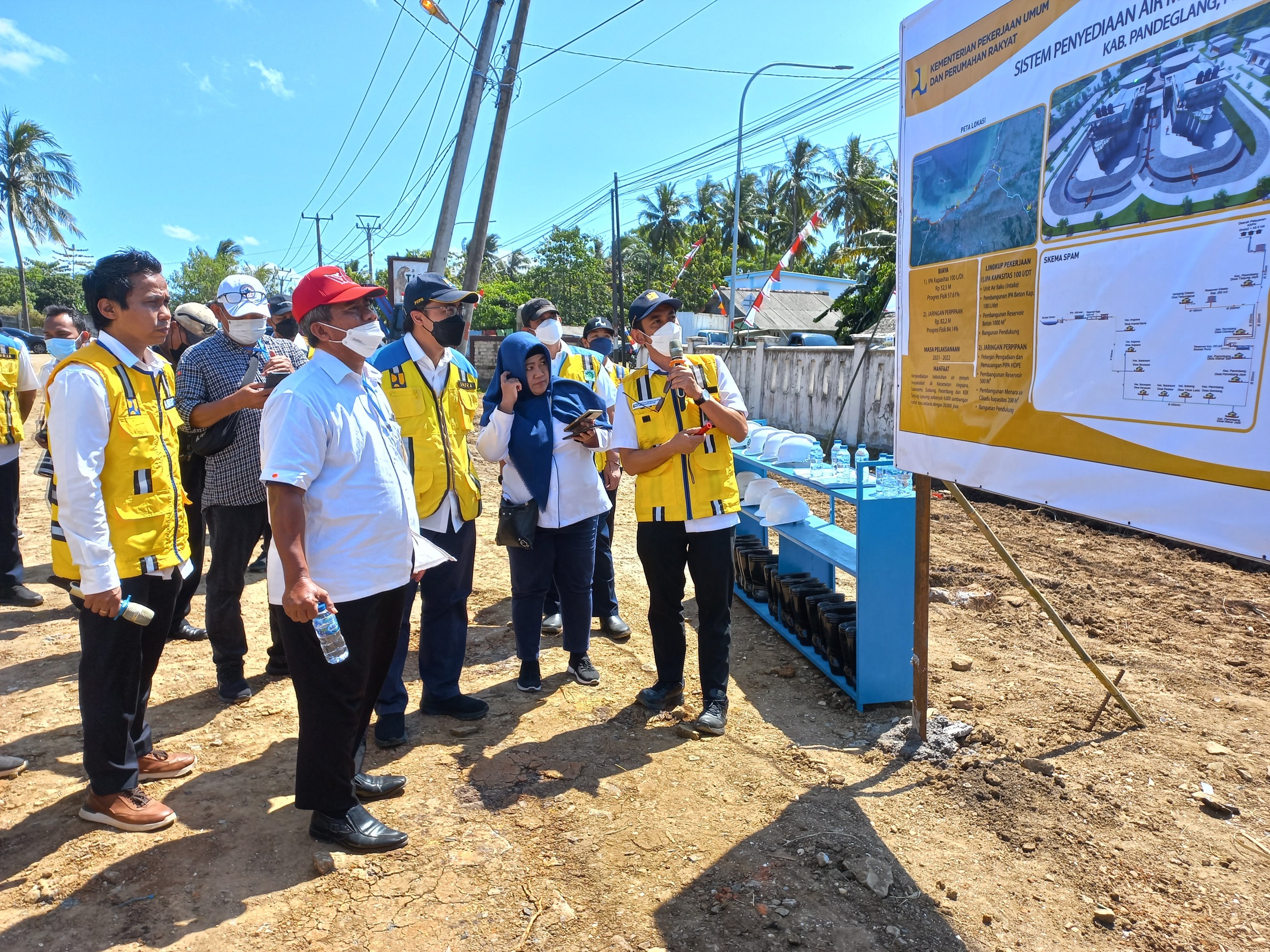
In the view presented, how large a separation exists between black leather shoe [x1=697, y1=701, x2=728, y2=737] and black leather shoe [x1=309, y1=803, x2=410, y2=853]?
1.47 metres

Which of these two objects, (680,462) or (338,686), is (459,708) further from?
(680,462)

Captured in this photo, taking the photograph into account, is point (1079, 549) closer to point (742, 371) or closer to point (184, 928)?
point (184, 928)

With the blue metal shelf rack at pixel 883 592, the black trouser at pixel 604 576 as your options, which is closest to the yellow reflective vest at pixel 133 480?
the black trouser at pixel 604 576

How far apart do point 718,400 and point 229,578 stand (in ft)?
8.63

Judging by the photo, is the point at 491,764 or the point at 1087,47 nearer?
the point at 1087,47

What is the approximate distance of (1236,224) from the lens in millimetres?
1938

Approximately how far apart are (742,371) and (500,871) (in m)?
15.2

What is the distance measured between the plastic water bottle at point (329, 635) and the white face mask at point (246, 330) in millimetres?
2082

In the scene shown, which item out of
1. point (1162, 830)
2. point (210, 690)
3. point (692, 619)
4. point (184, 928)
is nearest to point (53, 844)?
point (184, 928)

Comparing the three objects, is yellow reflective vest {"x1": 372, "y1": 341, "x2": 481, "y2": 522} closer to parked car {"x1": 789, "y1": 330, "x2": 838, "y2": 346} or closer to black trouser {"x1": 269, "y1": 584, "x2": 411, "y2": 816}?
black trouser {"x1": 269, "y1": 584, "x2": 411, "y2": 816}

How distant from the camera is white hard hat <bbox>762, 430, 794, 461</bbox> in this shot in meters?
5.30

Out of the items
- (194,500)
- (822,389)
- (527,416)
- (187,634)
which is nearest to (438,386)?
(527,416)

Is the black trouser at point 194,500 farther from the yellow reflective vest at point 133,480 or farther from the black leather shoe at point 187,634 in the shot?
the yellow reflective vest at point 133,480

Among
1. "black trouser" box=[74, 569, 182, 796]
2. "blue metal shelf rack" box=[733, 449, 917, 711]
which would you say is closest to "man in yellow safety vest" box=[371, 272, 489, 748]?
"black trouser" box=[74, 569, 182, 796]
